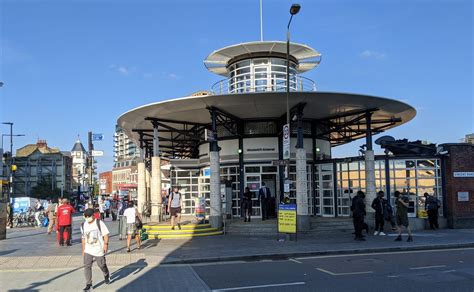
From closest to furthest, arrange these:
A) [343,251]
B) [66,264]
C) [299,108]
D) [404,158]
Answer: [66,264]
[343,251]
[299,108]
[404,158]

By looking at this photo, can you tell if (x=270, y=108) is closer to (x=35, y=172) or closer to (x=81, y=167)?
(x=35, y=172)

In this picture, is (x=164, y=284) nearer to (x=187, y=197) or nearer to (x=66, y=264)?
(x=66, y=264)

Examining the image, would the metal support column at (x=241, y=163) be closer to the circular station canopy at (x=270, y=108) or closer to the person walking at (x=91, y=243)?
the circular station canopy at (x=270, y=108)

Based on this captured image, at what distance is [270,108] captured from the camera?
70.2ft

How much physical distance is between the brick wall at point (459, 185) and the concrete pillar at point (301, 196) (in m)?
7.52

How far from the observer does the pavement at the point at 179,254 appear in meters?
10.2

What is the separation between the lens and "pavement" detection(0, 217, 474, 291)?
1023 cm

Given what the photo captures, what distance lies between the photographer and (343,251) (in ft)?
45.9

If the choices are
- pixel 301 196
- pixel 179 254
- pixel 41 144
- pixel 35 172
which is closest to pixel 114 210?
pixel 301 196

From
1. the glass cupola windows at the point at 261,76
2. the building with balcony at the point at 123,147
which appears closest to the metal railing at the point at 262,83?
the glass cupola windows at the point at 261,76

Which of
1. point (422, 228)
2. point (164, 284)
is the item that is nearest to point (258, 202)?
point (422, 228)

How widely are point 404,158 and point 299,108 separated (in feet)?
20.7

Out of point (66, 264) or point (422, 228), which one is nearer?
point (66, 264)

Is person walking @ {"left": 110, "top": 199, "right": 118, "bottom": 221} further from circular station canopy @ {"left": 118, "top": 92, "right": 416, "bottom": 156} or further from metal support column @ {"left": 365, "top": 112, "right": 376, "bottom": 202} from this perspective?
metal support column @ {"left": 365, "top": 112, "right": 376, "bottom": 202}
